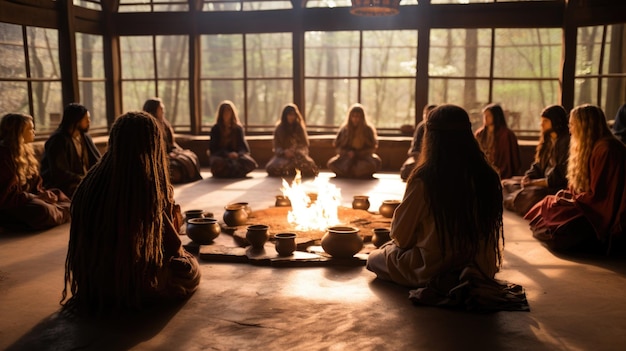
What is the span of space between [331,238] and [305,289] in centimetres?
73

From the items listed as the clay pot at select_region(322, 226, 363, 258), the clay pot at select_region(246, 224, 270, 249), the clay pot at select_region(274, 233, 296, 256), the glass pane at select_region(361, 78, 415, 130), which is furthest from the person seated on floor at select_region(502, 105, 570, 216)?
the glass pane at select_region(361, 78, 415, 130)

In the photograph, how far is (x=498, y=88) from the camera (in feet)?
37.0

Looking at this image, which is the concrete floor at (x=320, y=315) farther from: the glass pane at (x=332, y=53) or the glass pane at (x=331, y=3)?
the glass pane at (x=331, y=3)

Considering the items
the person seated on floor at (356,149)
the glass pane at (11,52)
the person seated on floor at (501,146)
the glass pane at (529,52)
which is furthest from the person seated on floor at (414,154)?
the glass pane at (11,52)

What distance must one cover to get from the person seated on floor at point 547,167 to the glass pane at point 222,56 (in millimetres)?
6687

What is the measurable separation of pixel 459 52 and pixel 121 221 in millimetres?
9032

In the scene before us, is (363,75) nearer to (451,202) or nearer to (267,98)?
(267,98)

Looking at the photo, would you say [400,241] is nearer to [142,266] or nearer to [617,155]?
[142,266]

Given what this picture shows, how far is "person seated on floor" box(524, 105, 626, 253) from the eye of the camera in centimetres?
523

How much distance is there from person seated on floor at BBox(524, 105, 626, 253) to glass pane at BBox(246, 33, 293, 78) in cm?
729

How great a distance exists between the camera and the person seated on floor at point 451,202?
3.96 m

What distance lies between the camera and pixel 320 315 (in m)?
3.78

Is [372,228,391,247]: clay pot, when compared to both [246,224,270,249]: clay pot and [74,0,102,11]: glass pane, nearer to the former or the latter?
[246,224,270,249]: clay pot

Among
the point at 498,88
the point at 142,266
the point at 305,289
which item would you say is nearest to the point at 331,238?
the point at 305,289
